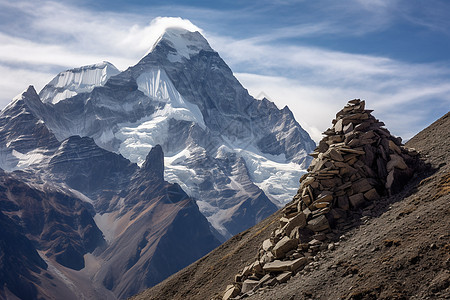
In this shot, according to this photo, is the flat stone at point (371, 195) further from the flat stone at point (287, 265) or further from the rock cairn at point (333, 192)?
the flat stone at point (287, 265)

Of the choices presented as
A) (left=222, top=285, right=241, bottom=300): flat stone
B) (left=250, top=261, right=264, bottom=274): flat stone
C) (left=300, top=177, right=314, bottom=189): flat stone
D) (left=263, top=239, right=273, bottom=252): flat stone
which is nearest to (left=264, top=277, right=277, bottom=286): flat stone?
(left=250, top=261, right=264, bottom=274): flat stone

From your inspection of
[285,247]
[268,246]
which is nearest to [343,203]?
[285,247]

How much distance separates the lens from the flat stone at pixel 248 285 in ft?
115

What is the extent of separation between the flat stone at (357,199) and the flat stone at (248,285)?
27.0 feet

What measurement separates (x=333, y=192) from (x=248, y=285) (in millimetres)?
8319

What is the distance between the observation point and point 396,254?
2931cm

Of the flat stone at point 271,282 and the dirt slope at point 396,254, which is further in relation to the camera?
the flat stone at point 271,282

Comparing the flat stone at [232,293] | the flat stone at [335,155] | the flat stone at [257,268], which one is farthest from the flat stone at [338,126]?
the flat stone at [232,293]

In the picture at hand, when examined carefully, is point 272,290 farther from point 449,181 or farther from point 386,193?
point 449,181

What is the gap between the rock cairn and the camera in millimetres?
34531

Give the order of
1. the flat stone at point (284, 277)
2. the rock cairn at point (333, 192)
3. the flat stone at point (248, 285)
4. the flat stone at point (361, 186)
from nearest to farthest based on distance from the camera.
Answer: the flat stone at point (284, 277) < the rock cairn at point (333, 192) < the flat stone at point (248, 285) < the flat stone at point (361, 186)

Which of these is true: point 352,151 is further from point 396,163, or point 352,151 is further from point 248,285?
point 248,285

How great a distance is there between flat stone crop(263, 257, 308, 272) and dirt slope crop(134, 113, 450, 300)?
0.81m

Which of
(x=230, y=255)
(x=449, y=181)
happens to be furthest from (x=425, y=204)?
(x=230, y=255)
